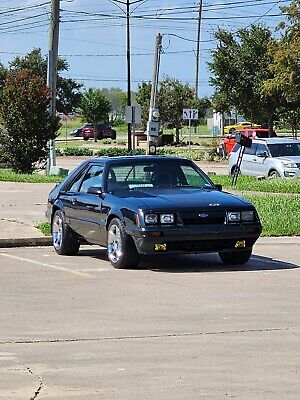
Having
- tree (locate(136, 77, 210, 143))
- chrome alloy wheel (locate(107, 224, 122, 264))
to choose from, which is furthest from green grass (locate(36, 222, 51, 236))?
tree (locate(136, 77, 210, 143))

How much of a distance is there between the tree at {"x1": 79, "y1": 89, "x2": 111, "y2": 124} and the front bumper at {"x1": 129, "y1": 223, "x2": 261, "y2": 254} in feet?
238

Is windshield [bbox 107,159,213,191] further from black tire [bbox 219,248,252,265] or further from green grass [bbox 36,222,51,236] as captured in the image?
green grass [bbox 36,222,51,236]

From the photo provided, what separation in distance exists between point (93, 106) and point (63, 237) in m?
70.8

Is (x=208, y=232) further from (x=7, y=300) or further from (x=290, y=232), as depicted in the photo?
(x=290, y=232)

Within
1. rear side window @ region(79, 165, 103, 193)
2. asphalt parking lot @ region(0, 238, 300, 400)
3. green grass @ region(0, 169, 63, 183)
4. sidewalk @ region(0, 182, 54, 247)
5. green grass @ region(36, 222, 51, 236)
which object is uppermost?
rear side window @ region(79, 165, 103, 193)

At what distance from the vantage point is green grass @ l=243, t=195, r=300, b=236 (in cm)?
1758

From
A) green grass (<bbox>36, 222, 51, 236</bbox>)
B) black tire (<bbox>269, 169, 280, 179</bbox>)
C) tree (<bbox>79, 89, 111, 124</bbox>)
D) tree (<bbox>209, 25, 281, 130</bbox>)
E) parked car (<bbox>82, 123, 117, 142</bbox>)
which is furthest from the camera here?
parked car (<bbox>82, 123, 117, 142</bbox>)

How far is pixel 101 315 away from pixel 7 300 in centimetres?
142

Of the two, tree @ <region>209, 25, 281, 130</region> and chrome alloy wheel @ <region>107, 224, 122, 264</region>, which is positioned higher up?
tree @ <region>209, 25, 281, 130</region>

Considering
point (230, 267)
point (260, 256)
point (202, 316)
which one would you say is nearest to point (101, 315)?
point (202, 316)

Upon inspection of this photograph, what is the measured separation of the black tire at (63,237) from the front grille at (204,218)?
2548 mm

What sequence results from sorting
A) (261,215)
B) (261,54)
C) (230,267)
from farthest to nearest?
(261,54) < (261,215) < (230,267)

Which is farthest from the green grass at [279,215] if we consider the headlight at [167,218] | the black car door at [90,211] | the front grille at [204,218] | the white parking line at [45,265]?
the headlight at [167,218]

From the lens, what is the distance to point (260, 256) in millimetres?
14953
